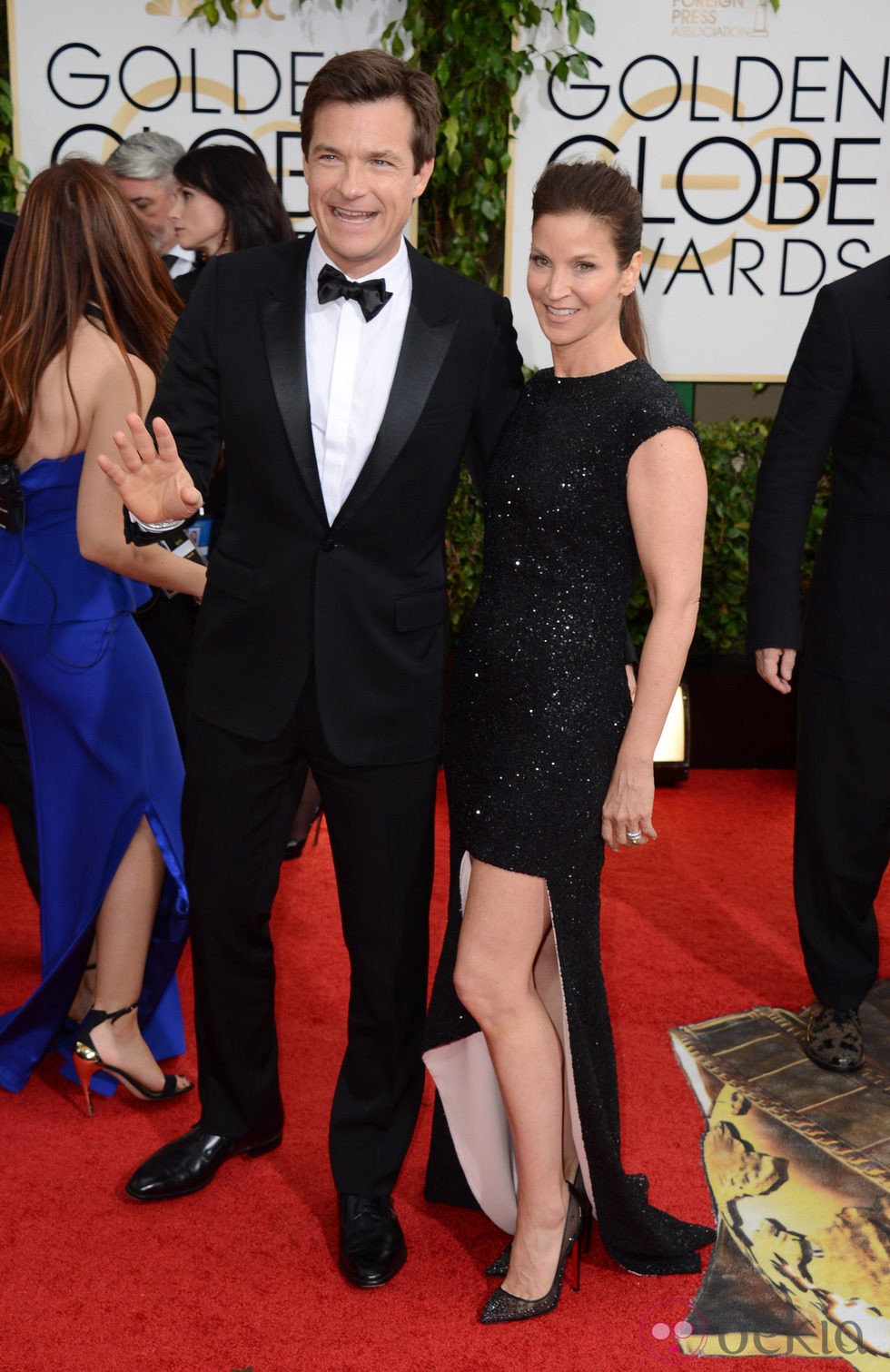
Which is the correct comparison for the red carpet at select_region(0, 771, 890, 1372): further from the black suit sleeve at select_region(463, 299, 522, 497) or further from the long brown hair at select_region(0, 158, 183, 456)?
the long brown hair at select_region(0, 158, 183, 456)

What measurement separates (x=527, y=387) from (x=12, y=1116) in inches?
68.5

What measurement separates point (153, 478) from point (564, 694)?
68cm

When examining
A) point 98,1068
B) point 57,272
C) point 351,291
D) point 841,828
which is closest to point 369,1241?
point 98,1068

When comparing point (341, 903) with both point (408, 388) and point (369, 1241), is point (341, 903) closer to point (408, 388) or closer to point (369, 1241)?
point (369, 1241)

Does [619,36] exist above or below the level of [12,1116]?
above

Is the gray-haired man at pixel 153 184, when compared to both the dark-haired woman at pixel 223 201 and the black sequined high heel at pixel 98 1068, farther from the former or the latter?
the black sequined high heel at pixel 98 1068

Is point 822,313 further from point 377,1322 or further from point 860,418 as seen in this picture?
point 377,1322

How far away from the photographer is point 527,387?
216 cm

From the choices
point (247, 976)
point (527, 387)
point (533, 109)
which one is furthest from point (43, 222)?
point (533, 109)

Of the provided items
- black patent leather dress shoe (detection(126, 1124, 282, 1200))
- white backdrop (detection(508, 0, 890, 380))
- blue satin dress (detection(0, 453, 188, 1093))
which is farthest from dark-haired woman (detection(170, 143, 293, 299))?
black patent leather dress shoe (detection(126, 1124, 282, 1200))

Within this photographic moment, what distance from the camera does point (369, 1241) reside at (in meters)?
2.30

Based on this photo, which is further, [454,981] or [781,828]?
[781,828]

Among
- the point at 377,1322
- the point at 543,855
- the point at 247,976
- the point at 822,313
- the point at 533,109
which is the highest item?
the point at 533,109

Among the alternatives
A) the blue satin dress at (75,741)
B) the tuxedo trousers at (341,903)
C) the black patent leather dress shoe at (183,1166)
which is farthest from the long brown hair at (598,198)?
the black patent leather dress shoe at (183,1166)
